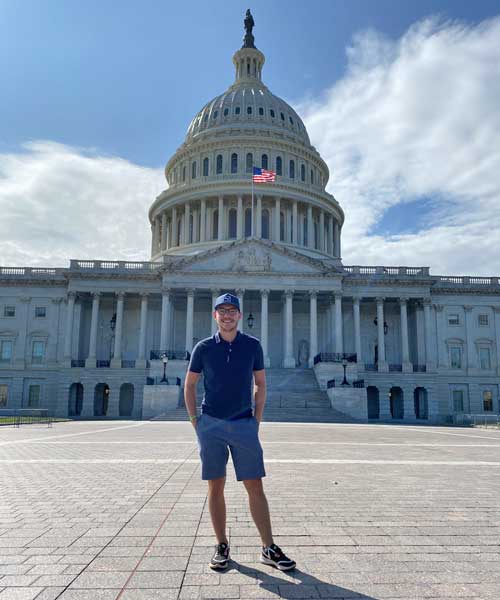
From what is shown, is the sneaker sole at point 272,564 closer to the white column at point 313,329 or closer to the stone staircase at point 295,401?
the stone staircase at point 295,401

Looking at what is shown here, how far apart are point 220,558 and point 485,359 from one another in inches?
2418

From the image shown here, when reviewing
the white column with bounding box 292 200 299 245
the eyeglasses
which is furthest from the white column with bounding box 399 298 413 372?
the eyeglasses

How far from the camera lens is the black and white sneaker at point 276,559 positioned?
510cm

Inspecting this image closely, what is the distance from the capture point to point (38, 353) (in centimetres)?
5950

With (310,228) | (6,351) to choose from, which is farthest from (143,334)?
(310,228)

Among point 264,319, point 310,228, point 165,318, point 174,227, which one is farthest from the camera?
point 174,227

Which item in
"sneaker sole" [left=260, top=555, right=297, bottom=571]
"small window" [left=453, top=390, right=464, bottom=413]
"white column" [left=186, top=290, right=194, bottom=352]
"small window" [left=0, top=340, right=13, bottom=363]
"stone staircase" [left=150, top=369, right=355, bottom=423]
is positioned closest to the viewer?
"sneaker sole" [left=260, top=555, right=297, bottom=571]

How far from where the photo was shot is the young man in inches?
221

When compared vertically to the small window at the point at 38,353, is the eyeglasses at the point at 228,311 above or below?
below

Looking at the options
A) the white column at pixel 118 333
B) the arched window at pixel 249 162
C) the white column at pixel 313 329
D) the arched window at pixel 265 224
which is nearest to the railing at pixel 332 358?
the white column at pixel 313 329

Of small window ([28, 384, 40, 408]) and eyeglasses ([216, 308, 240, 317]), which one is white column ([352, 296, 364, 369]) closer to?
small window ([28, 384, 40, 408])

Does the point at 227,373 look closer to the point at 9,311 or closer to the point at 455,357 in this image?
the point at 455,357

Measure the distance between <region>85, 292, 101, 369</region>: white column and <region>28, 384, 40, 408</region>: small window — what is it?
22.5 feet

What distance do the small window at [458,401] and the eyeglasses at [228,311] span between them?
5818 cm
